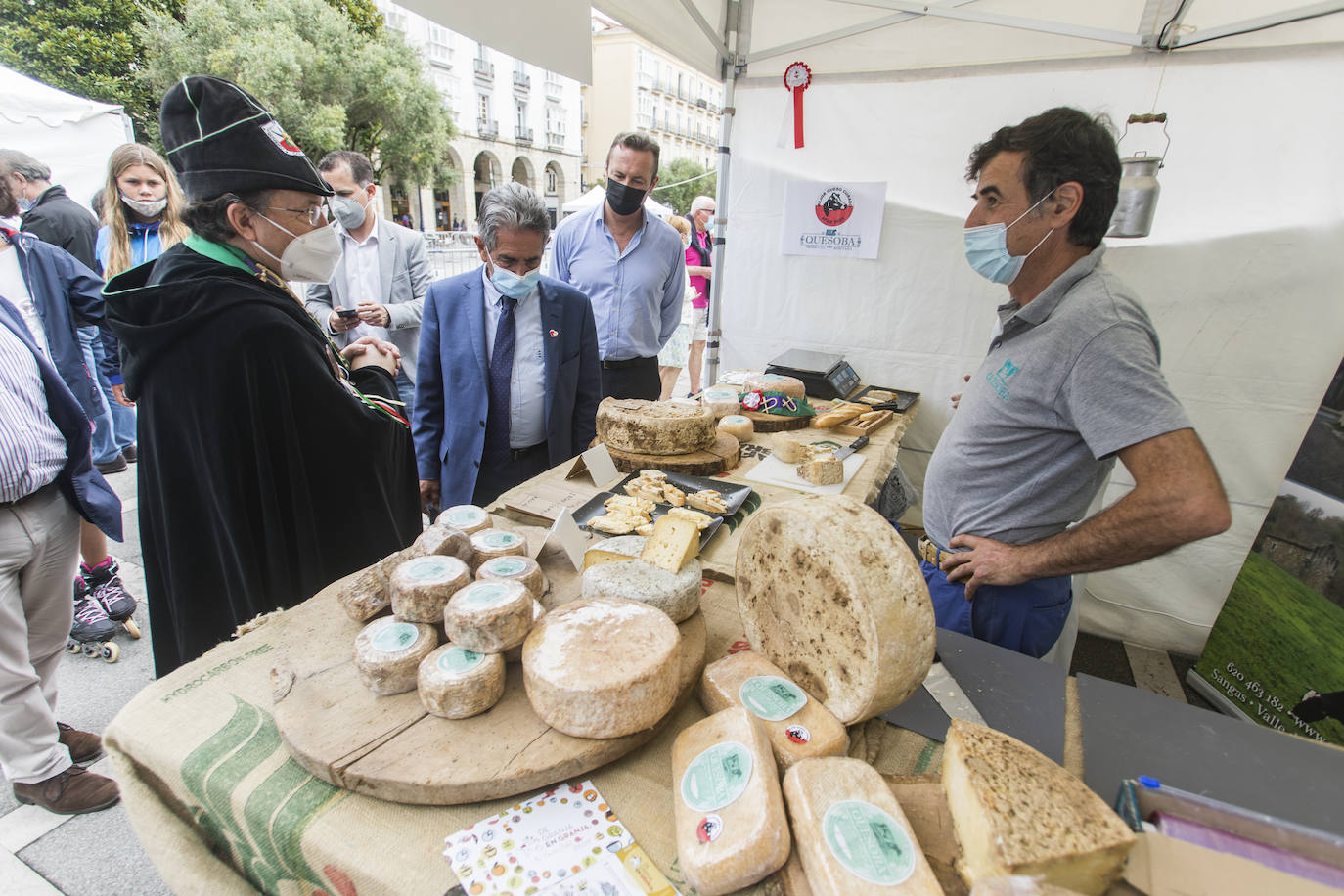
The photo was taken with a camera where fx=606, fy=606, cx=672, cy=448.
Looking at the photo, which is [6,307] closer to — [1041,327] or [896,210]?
[1041,327]

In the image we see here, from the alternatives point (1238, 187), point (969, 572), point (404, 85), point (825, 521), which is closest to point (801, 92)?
point (1238, 187)

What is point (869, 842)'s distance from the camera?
851 mm

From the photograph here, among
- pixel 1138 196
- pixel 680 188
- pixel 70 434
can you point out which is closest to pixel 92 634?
pixel 70 434

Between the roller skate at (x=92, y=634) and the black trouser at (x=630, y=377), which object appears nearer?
the roller skate at (x=92, y=634)

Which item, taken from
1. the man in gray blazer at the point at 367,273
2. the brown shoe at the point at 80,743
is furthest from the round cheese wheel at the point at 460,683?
the man in gray blazer at the point at 367,273

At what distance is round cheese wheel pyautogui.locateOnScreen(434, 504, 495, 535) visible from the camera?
1.63 meters

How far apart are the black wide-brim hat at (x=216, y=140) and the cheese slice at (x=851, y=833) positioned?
76.2 inches

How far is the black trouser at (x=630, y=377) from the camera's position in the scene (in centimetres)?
408

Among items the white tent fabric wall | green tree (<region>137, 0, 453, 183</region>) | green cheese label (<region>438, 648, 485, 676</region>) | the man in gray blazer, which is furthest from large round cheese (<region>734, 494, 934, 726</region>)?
green tree (<region>137, 0, 453, 183</region>)

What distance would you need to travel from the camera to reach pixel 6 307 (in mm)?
2104

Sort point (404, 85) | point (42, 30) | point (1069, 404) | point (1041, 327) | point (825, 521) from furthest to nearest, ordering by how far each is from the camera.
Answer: point (404, 85)
point (42, 30)
point (1041, 327)
point (1069, 404)
point (825, 521)

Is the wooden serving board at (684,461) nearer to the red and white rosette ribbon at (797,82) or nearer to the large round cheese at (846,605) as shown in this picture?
the large round cheese at (846,605)

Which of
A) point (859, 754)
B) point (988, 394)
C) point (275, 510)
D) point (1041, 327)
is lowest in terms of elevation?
point (859, 754)

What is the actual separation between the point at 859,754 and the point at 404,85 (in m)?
26.9
